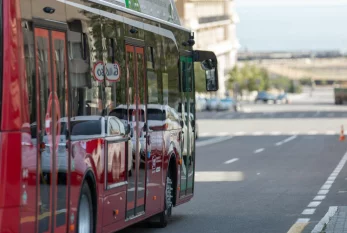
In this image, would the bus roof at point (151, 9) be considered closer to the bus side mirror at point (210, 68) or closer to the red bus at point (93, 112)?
the red bus at point (93, 112)

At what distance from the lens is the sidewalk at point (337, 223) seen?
13531mm

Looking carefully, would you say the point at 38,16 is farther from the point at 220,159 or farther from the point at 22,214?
the point at 220,159

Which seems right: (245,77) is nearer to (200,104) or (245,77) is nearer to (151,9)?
(200,104)

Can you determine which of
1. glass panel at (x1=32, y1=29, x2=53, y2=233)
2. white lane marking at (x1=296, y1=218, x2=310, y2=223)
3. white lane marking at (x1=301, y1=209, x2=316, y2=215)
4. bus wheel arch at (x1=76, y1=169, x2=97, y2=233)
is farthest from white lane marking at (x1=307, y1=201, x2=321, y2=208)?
glass panel at (x1=32, y1=29, x2=53, y2=233)

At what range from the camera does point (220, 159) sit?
33656 millimetres

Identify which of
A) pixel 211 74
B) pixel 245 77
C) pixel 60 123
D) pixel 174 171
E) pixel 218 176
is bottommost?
pixel 218 176

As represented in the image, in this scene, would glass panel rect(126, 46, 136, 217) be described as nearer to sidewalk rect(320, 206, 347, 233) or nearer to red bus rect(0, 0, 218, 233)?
red bus rect(0, 0, 218, 233)

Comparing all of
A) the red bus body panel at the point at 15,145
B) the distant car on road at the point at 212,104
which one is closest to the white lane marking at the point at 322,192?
the red bus body panel at the point at 15,145

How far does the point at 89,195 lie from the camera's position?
10898mm

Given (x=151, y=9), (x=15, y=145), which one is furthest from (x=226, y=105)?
(x=15, y=145)

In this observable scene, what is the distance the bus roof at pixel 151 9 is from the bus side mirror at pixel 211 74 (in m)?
0.66

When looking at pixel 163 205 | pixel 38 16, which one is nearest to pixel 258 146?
pixel 163 205

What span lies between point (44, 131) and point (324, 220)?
6997mm

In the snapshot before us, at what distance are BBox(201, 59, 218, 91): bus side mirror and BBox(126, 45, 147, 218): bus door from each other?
2793mm
